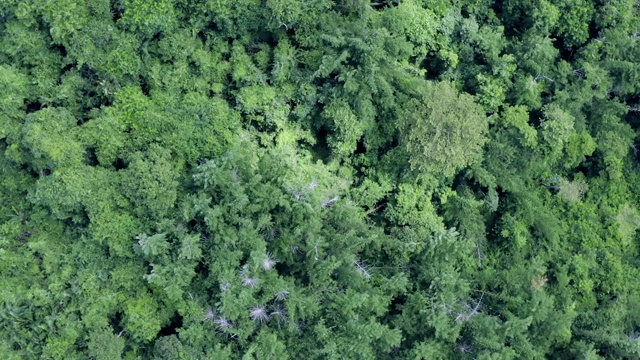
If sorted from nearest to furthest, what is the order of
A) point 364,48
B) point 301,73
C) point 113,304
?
1. point 113,304
2. point 364,48
3. point 301,73

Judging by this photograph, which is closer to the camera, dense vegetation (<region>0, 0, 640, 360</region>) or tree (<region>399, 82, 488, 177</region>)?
dense vegetation (<region>0, 0, 640, 360</region>)

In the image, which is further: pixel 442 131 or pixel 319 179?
pixel 319 179

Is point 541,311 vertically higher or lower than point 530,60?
lower

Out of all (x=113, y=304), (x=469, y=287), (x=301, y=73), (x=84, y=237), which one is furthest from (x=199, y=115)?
(x=469, y=287)

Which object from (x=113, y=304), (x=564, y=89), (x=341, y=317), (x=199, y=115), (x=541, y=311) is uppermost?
(x=564, y=89)

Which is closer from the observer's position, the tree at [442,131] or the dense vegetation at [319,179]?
the dense vegetation at [319,179]

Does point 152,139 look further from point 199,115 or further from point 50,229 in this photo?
point 50,229

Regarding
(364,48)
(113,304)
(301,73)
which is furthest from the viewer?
(301,73)

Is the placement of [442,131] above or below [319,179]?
above
